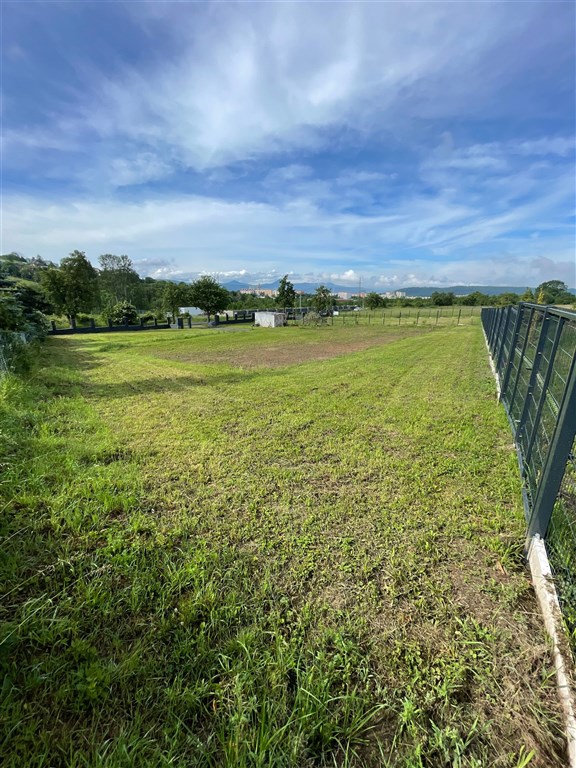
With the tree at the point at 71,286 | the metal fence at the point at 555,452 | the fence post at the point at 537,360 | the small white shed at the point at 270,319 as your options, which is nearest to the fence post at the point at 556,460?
the metal fence at the point at 555,452

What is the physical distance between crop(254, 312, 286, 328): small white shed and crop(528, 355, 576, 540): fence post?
28.7 m

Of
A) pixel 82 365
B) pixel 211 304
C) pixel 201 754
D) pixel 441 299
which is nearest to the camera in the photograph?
pixel 201 754

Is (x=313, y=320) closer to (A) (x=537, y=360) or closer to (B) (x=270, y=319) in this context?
(B) (x=270, y=319)

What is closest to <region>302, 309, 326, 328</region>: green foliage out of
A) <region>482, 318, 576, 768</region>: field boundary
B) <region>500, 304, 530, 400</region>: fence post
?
<region>500, 304, 530, 400</region>: fence post

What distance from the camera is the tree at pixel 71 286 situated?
28766 mm

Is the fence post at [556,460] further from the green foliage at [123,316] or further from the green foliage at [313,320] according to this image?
the green foliage at [123,316]

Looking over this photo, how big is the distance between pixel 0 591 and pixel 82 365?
31.8 feet

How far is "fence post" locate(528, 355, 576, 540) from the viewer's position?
5.53 ft

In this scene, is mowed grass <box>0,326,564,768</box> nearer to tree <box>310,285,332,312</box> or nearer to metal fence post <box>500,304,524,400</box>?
metal fence post <box>500,304,524,400</box>

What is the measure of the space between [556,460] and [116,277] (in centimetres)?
5902

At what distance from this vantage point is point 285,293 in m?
41.2

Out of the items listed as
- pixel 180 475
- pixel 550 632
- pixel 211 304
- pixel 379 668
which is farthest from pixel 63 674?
pixel 211 304

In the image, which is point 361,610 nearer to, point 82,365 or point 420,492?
point 420,492

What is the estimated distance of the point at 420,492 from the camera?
2838mm
